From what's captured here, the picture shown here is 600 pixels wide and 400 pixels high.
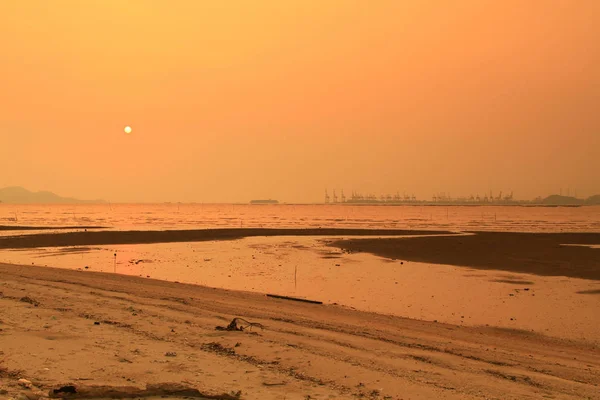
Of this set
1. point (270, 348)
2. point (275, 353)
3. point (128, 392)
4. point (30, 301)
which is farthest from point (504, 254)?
point (128, 392)

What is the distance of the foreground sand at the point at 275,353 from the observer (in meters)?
7.89

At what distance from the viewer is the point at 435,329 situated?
14.0 m

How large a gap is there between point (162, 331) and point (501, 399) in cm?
685

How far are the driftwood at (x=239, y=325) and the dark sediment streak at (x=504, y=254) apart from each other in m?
20.3

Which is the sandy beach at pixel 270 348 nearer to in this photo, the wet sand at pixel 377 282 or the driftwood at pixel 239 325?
the driftwood at pixel 239 325

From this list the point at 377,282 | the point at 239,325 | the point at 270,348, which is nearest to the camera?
the point at 270,348

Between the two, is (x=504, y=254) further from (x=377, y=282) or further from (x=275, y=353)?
(x=275, y=353)

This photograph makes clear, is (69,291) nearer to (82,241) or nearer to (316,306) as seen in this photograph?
(316,306)

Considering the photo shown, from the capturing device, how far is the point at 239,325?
1237cm

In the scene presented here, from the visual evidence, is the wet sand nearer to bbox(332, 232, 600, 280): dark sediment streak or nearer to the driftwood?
bbox(332, 232, 600, 280): dark sediment streak

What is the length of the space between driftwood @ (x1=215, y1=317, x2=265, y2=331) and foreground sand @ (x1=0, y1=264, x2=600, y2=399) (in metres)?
0.38

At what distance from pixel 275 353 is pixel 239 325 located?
9.28ft

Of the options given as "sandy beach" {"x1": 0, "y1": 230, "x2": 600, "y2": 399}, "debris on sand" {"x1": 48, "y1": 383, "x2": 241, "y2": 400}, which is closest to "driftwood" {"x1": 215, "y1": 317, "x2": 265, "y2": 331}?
"sandy beach" {"x1": 0, "y1": 230, "x2": 600, "y2": 399}

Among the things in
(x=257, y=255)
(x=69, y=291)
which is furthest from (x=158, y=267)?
(x=69, y=291)
